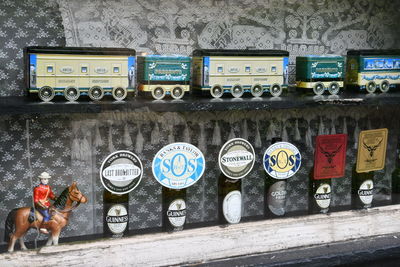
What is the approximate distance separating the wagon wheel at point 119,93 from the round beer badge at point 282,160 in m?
0.68

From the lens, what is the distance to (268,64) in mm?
2375

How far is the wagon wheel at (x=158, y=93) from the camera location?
222 centimetres

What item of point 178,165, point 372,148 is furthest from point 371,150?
point 178,165

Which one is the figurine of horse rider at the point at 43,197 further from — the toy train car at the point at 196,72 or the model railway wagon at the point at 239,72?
the model railway wagon at the point at 239,72

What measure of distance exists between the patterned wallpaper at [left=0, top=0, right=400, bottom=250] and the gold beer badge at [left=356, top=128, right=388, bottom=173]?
0.13 ft

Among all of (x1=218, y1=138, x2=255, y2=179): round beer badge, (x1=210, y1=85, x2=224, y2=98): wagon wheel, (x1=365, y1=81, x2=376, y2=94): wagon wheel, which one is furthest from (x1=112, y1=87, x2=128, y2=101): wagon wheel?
(x1=365, y1=81, x2=376, y2=94): wagon wheel

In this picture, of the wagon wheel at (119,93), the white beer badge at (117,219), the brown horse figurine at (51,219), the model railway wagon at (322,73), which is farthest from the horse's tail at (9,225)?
the model railway wagon at (322,73)

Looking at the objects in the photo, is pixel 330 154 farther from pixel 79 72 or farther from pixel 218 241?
pixel 79 72

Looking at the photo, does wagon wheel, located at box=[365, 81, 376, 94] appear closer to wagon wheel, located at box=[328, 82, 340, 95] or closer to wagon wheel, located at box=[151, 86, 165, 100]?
wagon wheel, located at box=[328, 82, 340, 95]

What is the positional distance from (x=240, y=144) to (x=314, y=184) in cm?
44

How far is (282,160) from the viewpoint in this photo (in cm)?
250

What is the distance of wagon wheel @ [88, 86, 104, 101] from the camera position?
211 centimetres

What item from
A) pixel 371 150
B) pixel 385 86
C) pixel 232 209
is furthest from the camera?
pixel 371 150

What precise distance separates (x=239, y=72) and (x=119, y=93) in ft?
1.61
